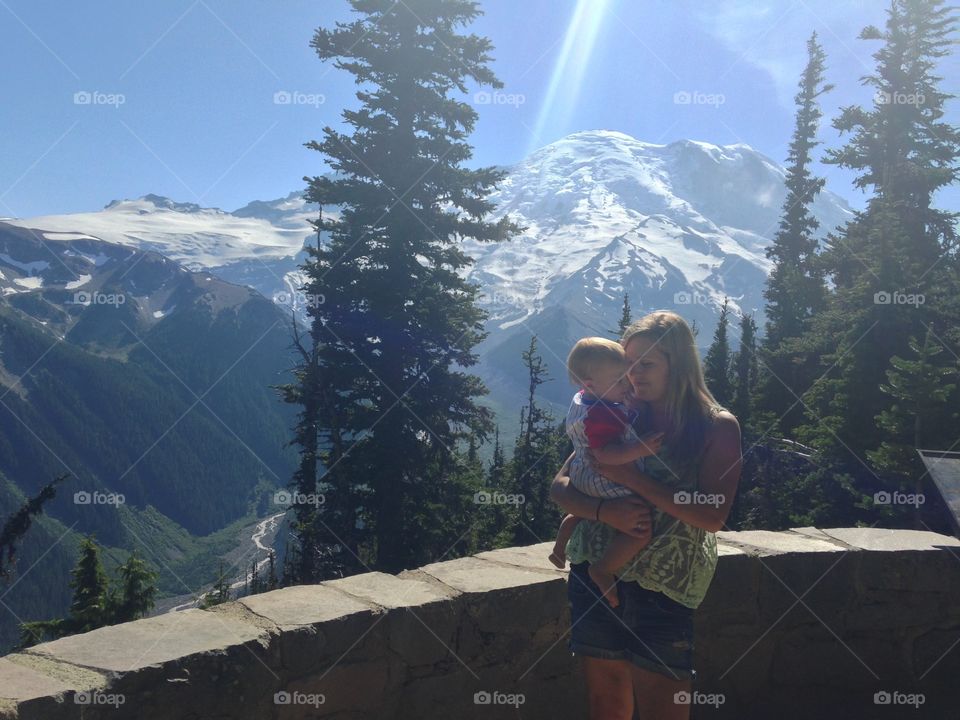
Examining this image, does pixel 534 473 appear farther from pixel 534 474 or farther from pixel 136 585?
pixel 136 585

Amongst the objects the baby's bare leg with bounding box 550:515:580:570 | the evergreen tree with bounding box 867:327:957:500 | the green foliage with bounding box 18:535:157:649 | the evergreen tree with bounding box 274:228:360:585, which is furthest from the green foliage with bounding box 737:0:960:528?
the green foliage with bounding box 18:535:157:649

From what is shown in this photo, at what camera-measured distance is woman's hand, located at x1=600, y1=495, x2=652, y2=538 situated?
2.81 meters

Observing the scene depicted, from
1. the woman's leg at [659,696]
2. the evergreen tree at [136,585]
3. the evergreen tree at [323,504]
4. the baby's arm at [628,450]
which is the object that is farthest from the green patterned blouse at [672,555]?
the evergreen tree at [136,585]

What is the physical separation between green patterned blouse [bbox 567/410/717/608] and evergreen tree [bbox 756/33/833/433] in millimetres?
22514

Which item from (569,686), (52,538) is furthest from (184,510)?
(569,686)

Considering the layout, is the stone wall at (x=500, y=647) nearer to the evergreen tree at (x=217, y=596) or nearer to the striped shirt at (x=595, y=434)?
the striped shirt at (x=595, y=434)

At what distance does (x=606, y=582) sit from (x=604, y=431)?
58cm

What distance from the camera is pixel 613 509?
9.40ft

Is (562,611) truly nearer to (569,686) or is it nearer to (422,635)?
(569,686)

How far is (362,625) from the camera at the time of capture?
130 inches

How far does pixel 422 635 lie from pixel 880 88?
1115 inches

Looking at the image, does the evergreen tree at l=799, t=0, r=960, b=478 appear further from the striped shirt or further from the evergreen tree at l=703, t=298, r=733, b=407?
the striped shirt

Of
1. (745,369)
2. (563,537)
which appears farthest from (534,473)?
(563,537)

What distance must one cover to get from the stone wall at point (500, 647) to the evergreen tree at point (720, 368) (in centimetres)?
3059
